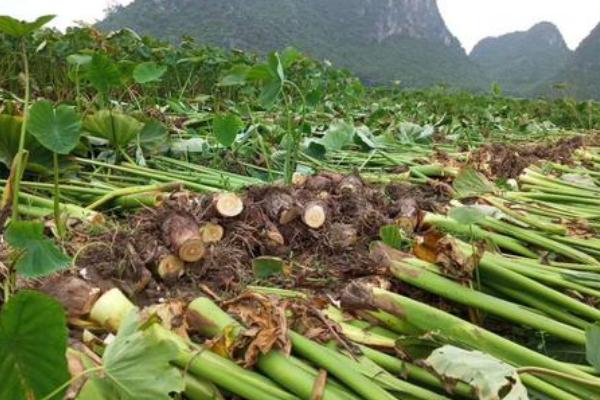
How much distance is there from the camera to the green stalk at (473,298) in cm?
152

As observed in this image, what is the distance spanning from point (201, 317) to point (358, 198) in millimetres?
1235

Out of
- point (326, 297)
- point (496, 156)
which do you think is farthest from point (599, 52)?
point (326, 297)

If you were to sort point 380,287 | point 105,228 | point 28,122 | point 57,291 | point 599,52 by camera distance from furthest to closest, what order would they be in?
point 599,52, point 105,228, point 28,122, point 380,287, point 57,291

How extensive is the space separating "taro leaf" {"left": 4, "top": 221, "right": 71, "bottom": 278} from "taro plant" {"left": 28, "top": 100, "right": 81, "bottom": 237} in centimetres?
47

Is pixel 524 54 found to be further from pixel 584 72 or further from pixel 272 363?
pixel 272 363

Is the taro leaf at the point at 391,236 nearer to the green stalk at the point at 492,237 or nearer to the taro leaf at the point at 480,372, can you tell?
the green stalk at the point at 492,237

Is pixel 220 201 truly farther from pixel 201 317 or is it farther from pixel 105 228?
pixel 201 317

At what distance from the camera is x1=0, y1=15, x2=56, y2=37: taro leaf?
1827 mm

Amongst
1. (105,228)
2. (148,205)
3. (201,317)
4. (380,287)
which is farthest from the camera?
(148,205)

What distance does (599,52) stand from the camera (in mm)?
40094

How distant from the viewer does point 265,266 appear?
6.63ft

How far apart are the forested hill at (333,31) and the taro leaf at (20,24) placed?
24.8 meters

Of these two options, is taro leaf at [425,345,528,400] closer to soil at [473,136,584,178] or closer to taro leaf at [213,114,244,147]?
taro leaf at [213,114,244,147]

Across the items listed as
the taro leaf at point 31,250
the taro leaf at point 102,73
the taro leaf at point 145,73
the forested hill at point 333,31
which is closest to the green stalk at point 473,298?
the taro leaf at point 31,250
